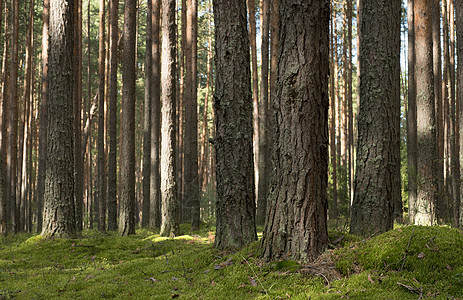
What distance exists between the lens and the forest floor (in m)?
2.95

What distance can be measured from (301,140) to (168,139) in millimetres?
6535

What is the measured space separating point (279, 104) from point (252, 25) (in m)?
15.1

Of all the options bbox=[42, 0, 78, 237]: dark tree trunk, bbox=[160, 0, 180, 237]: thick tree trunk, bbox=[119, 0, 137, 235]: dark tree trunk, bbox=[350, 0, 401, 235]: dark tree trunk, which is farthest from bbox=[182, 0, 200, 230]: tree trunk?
bbox=[350, 0, 401, 235]: dark tree trunk

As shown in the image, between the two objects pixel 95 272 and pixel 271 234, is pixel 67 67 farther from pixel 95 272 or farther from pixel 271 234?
pixel 271 234

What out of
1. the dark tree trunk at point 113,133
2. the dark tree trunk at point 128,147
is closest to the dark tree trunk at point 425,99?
the dark tree trunk at point 128,147

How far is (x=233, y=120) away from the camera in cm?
538

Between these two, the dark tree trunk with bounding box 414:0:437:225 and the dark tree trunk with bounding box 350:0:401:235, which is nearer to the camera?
the dark tree trunk with bounding box 350:0:401:235

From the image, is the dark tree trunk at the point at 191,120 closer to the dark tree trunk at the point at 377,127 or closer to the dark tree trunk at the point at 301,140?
the dark tree trunk at the point at 377,127

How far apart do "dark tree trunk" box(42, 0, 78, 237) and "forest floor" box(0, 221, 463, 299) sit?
2.65m

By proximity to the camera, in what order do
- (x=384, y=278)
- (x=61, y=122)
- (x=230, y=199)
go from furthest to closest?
(x=61, y=122) → (x=230, y=199) → (x=384, y=278)

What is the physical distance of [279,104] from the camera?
389 cm

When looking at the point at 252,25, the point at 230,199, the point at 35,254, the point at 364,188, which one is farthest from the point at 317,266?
the point at 252,25

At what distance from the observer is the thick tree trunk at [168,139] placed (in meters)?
9.80

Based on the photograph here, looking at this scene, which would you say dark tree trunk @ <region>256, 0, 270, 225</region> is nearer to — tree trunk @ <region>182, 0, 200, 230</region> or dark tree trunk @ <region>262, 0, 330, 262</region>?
tree trunk @ <region>182, 0, 200, 230</region>
